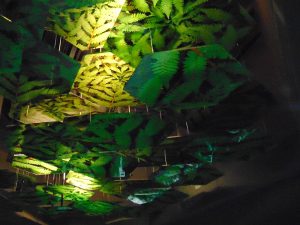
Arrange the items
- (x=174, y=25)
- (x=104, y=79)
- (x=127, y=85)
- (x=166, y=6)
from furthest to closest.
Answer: (x=104, y=79), (x=174, y=25), (x=166, y=6), (x=127, y=85)

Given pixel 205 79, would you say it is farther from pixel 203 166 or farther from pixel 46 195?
pixel 46 195

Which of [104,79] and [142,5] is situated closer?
[142,5]

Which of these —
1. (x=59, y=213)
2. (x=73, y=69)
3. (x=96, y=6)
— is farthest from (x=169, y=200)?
(x=96, y=6)

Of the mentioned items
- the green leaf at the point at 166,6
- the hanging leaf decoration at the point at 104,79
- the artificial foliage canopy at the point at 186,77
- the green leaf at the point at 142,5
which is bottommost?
the artificial foliage canopy at the point at 186,77

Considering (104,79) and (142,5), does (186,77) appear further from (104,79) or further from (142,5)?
(104,79)

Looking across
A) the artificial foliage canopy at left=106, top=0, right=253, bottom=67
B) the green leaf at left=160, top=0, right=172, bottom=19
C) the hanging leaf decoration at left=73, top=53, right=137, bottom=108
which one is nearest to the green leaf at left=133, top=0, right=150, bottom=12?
the artificial foliage canopy at left=106, top=0, right=253, bottom=67

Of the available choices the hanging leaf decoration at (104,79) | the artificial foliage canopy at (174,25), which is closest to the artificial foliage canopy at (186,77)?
the artificial foliage canopy at (174,25)

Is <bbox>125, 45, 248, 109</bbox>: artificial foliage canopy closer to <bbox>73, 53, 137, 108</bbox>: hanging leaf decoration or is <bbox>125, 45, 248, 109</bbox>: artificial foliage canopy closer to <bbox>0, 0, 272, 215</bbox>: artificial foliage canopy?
<bbox>0, 0, 272, 215</bbox>: artificial foliage canopy

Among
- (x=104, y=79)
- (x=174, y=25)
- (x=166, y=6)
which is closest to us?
(x=166, y=6)

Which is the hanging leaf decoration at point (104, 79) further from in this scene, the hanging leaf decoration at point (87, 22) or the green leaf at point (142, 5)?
the green leaf at point (142, 5)

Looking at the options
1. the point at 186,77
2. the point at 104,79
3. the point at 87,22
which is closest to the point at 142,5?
the point at 87,22

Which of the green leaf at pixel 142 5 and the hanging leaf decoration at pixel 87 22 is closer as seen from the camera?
the hanging leaf decoration at pixel 87 22

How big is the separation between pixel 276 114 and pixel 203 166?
1038 mm

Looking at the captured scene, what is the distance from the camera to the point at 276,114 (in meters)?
2.88
